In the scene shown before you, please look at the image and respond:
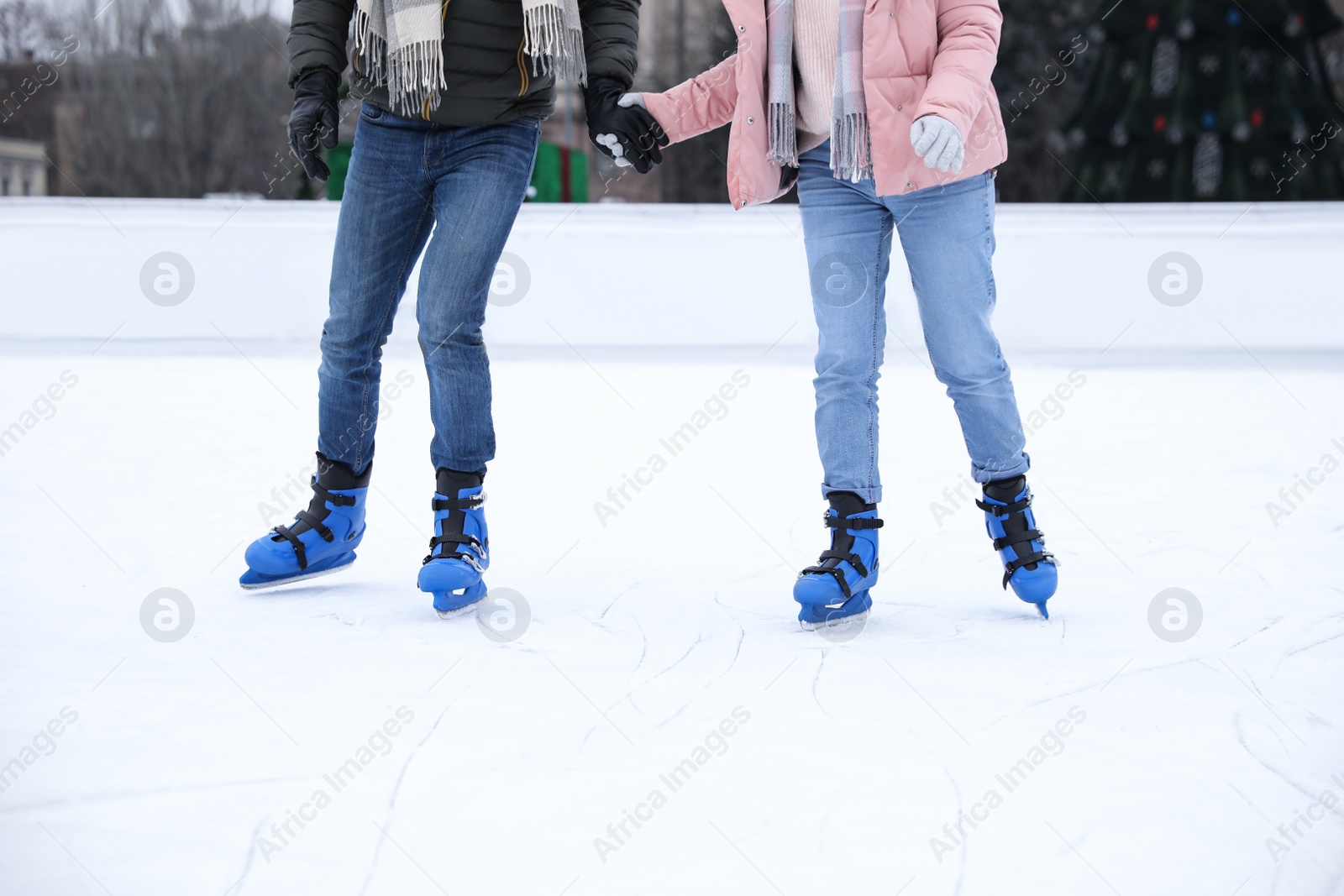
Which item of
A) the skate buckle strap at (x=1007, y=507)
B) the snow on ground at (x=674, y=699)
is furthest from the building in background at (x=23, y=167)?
the skate buckle strap at (x=1007, y=507)

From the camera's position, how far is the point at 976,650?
5.58 ft

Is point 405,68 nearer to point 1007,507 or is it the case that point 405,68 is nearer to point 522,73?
point 522,73

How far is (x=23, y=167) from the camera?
85.0 ft

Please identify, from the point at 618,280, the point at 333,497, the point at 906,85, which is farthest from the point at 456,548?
the point at 618,280

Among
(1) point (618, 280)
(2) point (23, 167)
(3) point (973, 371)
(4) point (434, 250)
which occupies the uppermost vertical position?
(4) point (434, 250)

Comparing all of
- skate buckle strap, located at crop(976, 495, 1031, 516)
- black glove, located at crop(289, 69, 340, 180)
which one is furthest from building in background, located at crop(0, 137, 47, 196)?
skate buckle strap, located at crop(976, 495, 1031, 516)

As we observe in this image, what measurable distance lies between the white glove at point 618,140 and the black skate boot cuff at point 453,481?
54cm

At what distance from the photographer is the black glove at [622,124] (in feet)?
6.00

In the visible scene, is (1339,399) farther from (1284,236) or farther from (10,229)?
(10,229)

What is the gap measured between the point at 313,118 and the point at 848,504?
100 centimetres

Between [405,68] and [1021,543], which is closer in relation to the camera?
[405,68]

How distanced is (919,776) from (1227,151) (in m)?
10.2

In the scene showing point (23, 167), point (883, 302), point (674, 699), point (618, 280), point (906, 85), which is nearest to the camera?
point (674, 699)

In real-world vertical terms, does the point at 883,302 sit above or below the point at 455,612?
above
